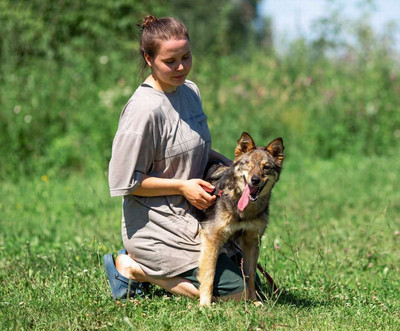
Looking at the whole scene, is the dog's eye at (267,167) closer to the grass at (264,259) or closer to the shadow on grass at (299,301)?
the grass at (264,259)


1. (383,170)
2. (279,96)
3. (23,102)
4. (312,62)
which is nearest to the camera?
(383,170)

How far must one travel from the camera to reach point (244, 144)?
409 cm

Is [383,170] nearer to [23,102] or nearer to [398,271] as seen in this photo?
[398,271]

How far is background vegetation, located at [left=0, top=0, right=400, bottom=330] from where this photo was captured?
410 centimetres

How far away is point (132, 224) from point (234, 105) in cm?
662

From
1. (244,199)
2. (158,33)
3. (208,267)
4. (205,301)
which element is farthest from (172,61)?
(205,301)

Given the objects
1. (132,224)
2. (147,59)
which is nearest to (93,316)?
(132,224)

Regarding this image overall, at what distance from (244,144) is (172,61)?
2.51 ft

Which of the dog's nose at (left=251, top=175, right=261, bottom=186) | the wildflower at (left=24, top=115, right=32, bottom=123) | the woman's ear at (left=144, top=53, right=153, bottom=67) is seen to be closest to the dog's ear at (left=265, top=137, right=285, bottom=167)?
the dog's nose at (left=251, top=175, right=261, bottom=186)

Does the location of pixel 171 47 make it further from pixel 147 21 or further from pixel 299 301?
pixel 299 301

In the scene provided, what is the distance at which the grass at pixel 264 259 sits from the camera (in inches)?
151

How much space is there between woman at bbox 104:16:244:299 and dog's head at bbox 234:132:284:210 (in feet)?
0.85

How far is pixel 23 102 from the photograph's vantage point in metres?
10.2

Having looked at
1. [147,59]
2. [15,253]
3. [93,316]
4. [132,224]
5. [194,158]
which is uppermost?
[147,59]
